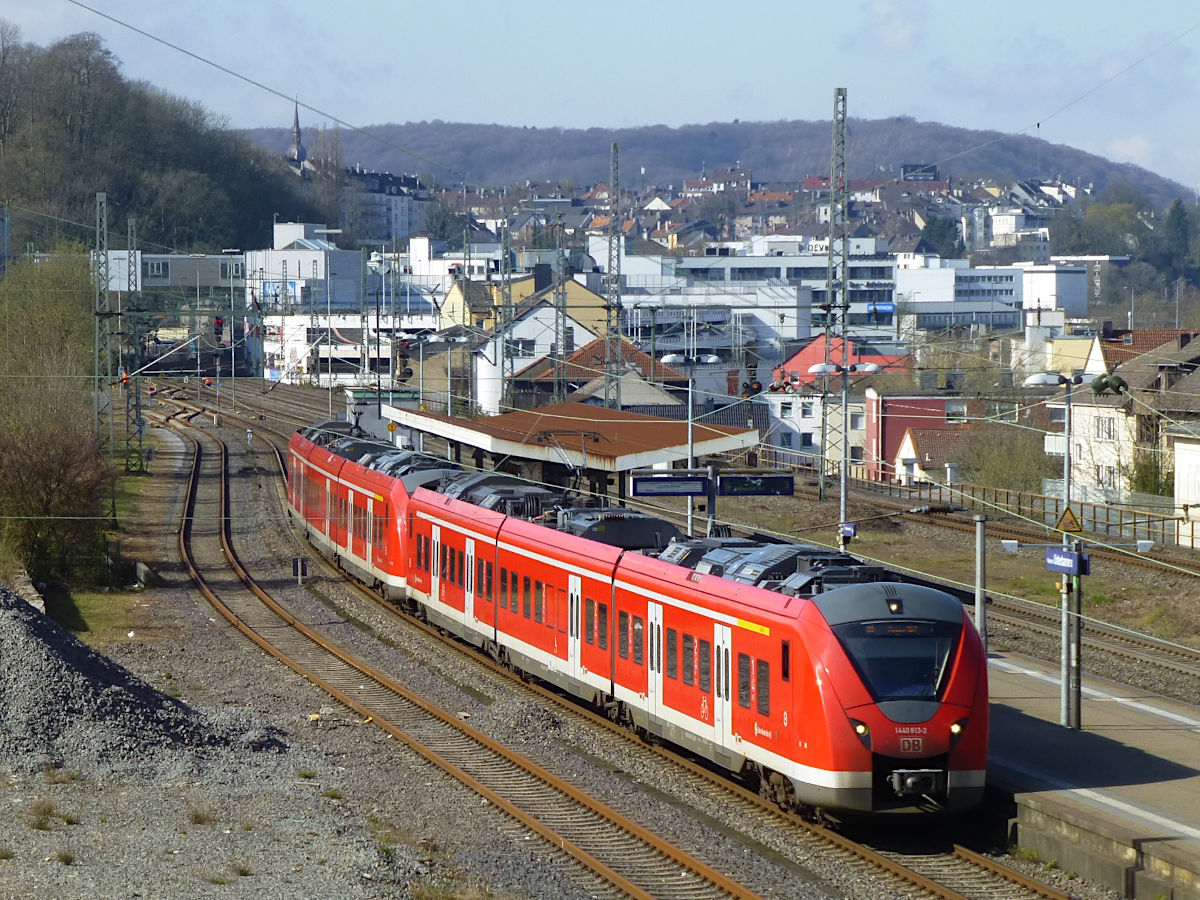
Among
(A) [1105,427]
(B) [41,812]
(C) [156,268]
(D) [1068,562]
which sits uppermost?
(C) [156,268]

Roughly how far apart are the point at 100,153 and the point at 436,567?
97289 mm

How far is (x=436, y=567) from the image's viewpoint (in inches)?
973

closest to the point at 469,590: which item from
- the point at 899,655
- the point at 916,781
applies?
the point at 899,655

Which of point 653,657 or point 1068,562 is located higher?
point 1068,562

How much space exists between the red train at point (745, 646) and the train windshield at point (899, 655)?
12mm

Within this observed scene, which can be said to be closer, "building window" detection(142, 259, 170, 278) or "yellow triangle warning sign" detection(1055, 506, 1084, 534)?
"yellow triangle warning sign" detection(1055, 506, 1084, 534)

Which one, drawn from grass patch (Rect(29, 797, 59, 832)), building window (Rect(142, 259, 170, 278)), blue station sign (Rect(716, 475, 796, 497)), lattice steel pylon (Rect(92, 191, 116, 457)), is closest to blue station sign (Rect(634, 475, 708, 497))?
blue station sign (Rect(716, 475, 796, 497))

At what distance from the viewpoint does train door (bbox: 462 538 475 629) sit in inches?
896

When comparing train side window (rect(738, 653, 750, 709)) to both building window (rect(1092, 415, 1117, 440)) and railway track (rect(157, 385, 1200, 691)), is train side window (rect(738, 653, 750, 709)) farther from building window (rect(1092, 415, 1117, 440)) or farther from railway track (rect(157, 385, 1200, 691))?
building window (rect(1092, 415, 1117, 440))

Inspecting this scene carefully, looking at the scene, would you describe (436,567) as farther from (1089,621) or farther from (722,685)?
(722,685)

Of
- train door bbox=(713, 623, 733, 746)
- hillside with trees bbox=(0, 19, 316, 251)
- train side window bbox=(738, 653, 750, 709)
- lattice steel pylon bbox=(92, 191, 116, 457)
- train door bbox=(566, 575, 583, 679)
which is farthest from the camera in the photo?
hillside with trees bbox=(0, 19, 316, 251)

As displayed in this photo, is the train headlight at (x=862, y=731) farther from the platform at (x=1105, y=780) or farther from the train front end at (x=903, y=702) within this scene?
the platform at (x=1105, y=780)

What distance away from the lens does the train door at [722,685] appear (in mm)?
14664

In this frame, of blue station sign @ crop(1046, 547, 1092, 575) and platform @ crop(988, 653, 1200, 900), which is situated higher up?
blue station sign @ crop(1046, 547, 1092, 575)
